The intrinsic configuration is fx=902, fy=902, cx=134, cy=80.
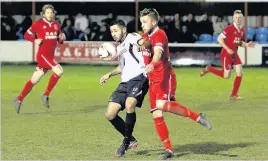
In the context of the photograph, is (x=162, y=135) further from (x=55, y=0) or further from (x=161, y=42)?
(x=55, y=0)

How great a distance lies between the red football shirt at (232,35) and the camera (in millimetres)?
20000

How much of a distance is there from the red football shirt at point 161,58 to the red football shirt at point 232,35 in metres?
8.85

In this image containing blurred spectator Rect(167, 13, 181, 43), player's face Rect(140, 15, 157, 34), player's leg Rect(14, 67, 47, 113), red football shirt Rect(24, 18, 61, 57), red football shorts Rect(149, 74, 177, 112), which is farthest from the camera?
blurred spectator Rect(167, 13, 181, 43)

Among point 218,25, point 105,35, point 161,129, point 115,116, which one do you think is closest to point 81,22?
point 105,35

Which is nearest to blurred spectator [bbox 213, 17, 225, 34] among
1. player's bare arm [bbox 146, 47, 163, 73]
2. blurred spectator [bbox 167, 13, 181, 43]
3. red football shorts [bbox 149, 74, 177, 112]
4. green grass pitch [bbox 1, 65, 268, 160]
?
blurred spectator [bbox 167, 13, 181, 43]

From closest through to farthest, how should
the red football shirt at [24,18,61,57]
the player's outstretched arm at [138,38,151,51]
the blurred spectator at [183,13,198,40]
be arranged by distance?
the player's outstretched arm at [138,38,151,51] → the red football shirt at [24,18,61,57] → the blurred spectator at [183,13,198,40]

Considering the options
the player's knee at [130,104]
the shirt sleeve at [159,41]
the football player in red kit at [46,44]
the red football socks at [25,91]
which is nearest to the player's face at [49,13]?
the football player in red kit at [46,44]

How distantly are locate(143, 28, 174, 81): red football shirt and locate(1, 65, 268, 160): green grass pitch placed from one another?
1.01 metres

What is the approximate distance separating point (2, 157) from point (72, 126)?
3.63 metres

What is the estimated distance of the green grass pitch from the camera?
1154 cm

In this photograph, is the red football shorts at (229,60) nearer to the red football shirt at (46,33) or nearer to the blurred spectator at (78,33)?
the red football shirt at (46,33)

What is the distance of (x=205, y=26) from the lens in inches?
1303

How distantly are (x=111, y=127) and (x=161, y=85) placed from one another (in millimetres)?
3508

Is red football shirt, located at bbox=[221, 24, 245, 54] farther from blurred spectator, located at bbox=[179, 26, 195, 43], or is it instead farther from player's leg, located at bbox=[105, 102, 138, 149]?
blurred spectator, located at bbox=[179, 26, 195, 43]
